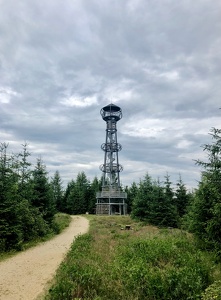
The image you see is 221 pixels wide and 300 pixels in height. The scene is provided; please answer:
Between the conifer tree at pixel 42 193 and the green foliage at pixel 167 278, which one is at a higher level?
the conifer tree at pixel 42 193

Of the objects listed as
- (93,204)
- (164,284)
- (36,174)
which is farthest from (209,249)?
(93,204)

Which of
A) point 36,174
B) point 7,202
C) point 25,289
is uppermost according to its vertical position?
point 36,174

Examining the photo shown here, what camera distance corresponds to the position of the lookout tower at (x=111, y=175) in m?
47.4

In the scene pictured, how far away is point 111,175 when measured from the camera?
159 ft

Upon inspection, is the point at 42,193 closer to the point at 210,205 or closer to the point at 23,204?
the point at 23,204

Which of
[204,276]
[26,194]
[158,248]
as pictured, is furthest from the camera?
[26,194]

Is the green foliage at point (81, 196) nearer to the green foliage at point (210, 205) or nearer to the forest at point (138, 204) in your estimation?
the forest at point (138, 204)

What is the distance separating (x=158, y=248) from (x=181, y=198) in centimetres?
2063

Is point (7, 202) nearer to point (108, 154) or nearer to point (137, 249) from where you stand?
point (137, 249)

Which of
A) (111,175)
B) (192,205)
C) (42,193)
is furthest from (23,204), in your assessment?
(111,175)

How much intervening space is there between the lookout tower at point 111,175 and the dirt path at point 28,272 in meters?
32.6

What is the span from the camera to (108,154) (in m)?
49.4

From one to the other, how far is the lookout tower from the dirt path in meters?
32.6

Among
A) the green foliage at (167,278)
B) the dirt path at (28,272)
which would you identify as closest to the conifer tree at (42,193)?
the dirt path at (28,272)
